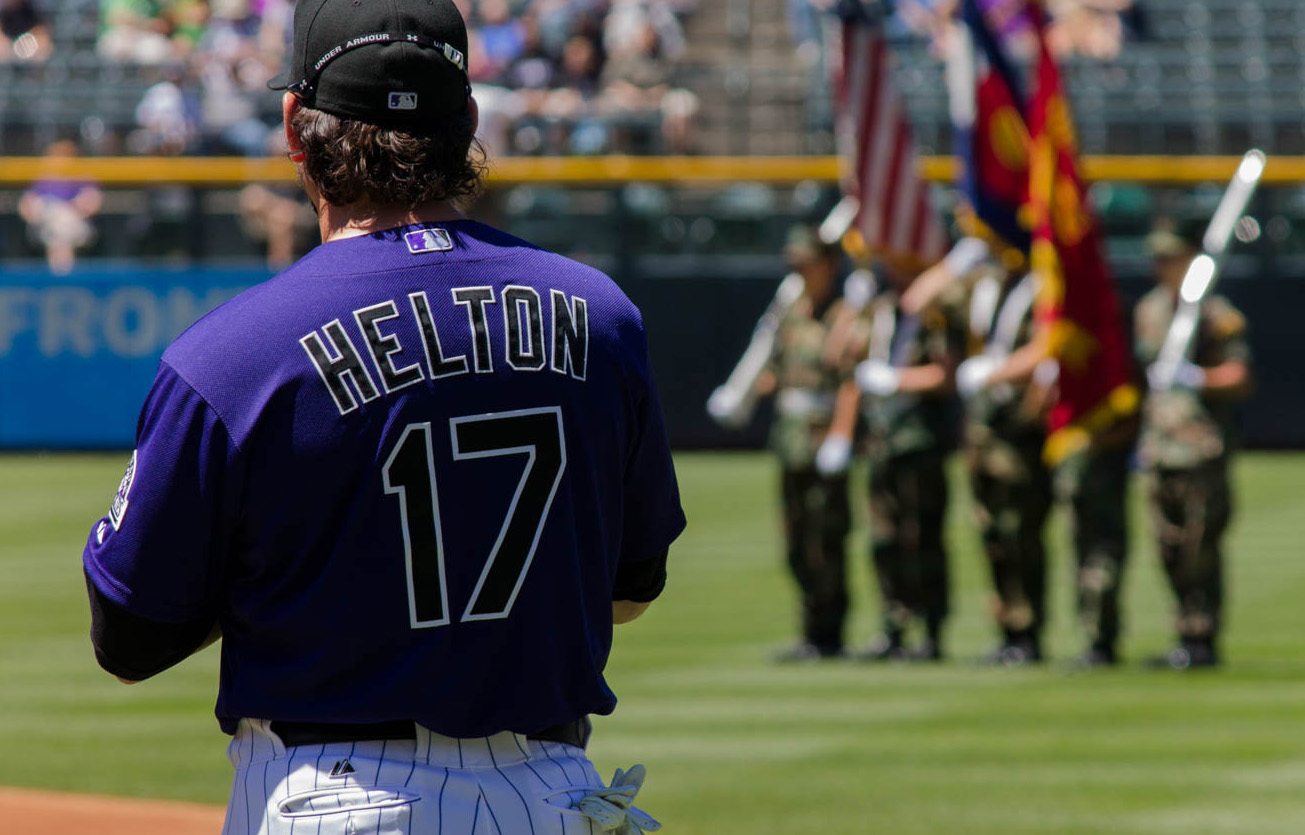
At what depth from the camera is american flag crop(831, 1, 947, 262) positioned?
1104 cm

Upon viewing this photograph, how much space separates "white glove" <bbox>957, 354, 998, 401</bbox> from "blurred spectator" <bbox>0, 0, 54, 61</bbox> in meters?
14.9

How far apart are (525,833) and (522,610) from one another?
0.29 meters

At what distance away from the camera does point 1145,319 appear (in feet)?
32.6

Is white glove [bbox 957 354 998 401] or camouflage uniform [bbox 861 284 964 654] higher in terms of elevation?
white glove [bbox 957 354 998 401]

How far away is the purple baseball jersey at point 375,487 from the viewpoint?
264cm

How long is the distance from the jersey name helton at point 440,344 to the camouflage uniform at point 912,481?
731 cm

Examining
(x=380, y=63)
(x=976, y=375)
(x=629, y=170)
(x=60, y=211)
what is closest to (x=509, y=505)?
(x=380, y=63)

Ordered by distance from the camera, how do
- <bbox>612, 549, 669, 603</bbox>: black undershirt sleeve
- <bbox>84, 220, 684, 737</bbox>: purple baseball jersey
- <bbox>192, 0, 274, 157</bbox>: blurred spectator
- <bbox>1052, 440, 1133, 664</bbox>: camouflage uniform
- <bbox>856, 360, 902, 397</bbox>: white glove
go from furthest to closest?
1. <bbox>192, 0, 274, 157</bbox>: blurred spectator
2. <bbox>856, 360, 902, 397</bbox>: white glove
3. <bbox>1052, 440, 1133, 664</bbox>: camouflage uniform
4. <bbox>612, 549, 669, 603</bbox>: black undershirt sleeve
5. <bbox>84, 220, 684, 737</bbox>: purple baseball jersey

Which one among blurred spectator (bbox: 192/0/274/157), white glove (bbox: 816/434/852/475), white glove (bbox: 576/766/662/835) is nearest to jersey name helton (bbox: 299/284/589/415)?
white glove (bbox: 576/766/662/835)

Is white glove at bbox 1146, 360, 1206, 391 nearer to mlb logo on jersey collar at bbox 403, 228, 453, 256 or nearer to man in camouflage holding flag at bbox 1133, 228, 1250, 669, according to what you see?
man in camouflage holding flag at bbox 1133, 228, 1250, 669

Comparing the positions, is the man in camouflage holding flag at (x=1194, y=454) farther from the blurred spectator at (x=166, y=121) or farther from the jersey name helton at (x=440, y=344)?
the blurred spectator at (x=166, y=121)

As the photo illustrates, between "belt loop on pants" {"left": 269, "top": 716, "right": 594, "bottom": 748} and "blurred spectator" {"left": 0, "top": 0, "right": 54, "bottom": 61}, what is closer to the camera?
"belt loop on pants" {"left": 269, "top": 716, "right": 594, "bottom": 748}

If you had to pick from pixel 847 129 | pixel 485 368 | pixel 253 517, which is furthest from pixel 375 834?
pixel 847 129

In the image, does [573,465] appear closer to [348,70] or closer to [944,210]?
[348,70]
